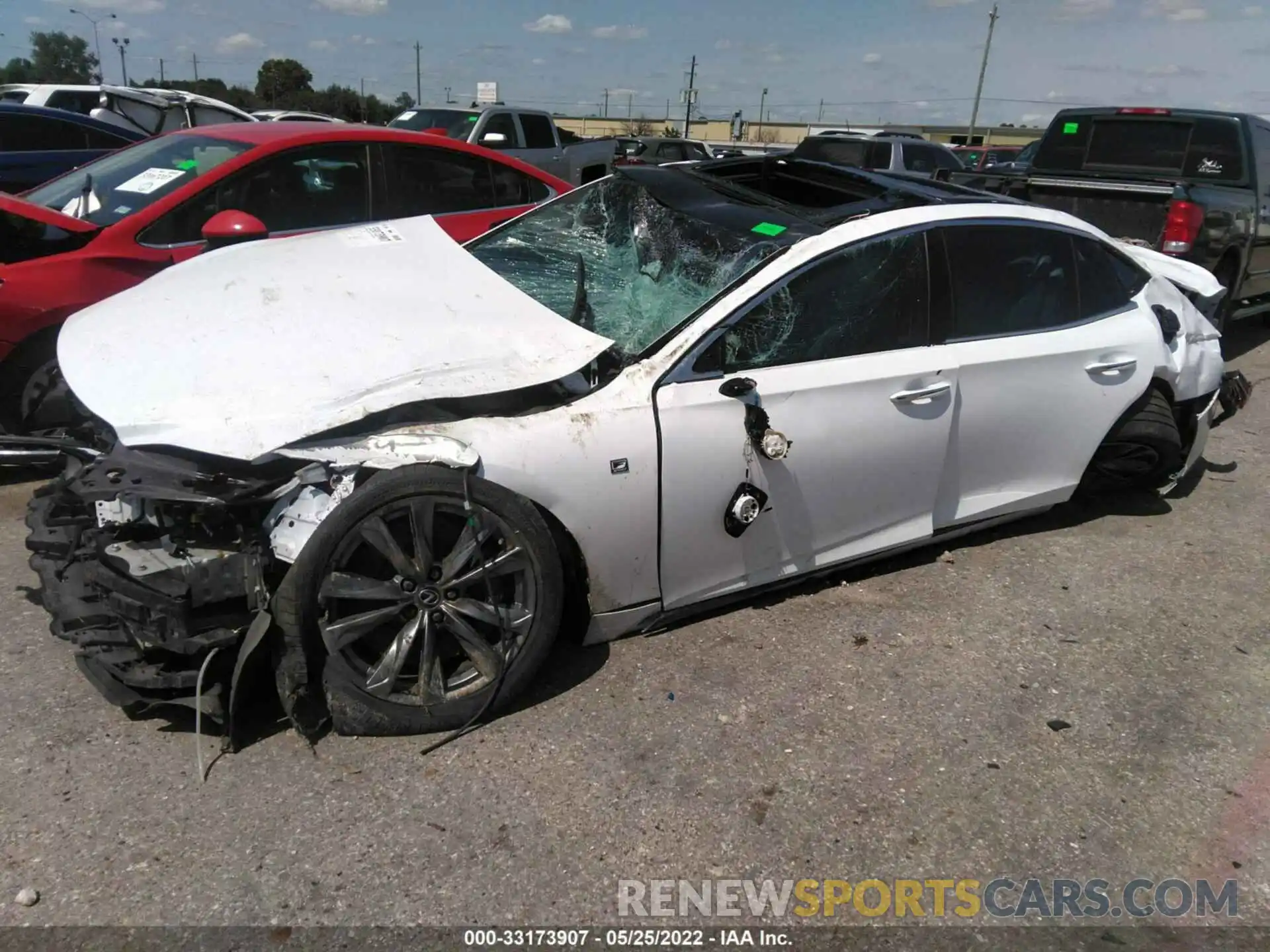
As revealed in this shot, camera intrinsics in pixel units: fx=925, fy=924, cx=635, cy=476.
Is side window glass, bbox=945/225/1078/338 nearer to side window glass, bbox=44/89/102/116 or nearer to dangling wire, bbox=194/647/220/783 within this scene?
dangling wire, bbox=194/647/220/783

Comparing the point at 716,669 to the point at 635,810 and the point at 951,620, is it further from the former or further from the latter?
the point at 951,620

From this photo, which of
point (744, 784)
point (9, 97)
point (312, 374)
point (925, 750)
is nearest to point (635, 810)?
point (744, 784)

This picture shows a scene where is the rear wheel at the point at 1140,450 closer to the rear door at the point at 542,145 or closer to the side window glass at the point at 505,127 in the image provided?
the side window glass at the point at 505,127

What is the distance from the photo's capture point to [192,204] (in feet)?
15.1

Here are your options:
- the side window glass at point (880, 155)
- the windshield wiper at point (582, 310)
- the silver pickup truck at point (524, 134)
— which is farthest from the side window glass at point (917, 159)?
the windshield wiper at point (582, 310)

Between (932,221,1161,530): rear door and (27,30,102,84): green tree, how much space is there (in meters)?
72.5

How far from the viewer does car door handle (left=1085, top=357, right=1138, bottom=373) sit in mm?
3967

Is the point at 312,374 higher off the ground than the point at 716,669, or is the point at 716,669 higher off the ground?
the point at 312,374

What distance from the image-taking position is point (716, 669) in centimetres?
321

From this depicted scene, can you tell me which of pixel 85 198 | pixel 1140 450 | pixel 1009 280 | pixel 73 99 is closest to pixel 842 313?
pixel 1009 280

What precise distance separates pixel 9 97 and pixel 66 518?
652 inches

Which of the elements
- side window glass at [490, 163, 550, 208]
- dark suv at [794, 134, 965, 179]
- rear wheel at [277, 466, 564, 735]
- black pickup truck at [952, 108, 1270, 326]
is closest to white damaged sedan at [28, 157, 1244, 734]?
rear wheel at [277, 466, 564, 735]

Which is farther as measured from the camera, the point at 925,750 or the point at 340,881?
the point at 925,750

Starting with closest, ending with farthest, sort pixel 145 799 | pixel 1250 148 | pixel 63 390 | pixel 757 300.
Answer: pixel 145 799, pixel 757 300, pixel 63 390, pixel 1250 148
